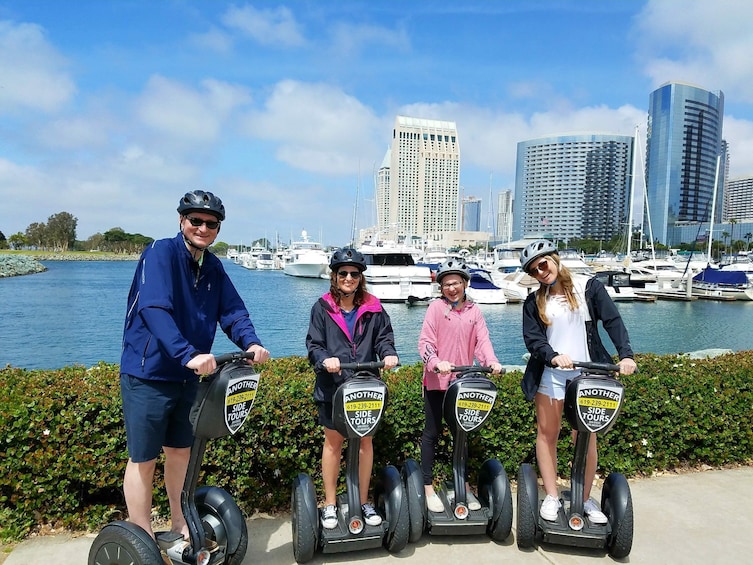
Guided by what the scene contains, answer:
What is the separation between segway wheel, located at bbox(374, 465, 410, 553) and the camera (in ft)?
10.4

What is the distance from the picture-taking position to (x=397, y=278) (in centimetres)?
3188

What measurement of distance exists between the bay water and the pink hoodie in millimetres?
10789

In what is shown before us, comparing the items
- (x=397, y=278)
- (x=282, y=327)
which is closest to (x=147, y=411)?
(x=282, y=327)

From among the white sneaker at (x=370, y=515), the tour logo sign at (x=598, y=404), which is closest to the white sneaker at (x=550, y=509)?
the tour logo sign at (x=598, y=404)

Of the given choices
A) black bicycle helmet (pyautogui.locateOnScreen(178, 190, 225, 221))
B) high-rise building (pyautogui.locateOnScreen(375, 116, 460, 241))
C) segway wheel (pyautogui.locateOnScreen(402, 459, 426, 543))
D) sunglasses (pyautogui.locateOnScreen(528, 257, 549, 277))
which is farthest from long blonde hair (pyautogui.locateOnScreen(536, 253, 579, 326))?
high-rise building (pyautogui.locateOnScreen(375, 116, 460, 241))

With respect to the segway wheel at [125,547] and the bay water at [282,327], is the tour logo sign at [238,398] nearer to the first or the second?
the segway wheel at [125,547]

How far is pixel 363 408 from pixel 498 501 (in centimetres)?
116

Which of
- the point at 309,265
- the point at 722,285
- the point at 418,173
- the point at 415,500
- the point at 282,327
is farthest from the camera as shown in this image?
the point at 418,173

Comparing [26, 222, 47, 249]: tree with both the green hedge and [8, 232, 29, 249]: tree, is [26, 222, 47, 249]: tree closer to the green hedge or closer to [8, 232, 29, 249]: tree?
[8, 232, 29, 249]: tree

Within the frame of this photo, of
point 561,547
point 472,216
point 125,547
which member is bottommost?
point 561,547

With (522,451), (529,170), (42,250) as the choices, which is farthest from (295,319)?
(42,250)

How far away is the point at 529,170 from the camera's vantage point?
103 m

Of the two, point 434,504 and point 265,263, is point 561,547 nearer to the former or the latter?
point 434,504

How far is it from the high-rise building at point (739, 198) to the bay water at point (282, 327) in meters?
123
